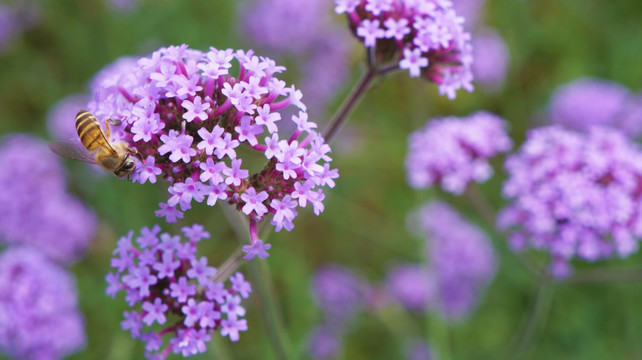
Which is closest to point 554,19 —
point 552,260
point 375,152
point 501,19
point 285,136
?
point 501,19

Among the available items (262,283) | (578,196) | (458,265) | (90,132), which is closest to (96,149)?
(90,132)

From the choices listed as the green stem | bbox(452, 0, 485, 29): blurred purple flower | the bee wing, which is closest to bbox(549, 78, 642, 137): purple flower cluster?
bbox(452, 0, 485, 29): blurred purple flower

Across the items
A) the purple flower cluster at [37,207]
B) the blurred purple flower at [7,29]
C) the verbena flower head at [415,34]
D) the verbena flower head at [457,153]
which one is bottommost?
the purple flower cluster at [37,207]

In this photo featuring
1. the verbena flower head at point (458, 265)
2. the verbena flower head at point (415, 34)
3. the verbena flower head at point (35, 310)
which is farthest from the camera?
the verbena flower head at point (458, 265)

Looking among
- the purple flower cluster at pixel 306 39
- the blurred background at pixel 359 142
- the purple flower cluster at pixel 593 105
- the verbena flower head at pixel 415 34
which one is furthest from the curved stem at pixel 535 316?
the purple flower cluster at pixel 306 39

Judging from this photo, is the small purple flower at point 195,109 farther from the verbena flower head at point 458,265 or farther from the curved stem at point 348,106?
the verbena flower head at point 458,265

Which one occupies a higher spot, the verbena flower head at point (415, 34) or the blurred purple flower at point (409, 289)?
the verbena flower head at point (415, 34)
